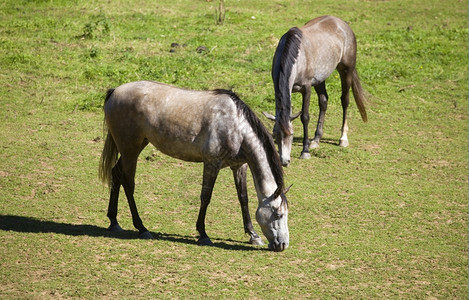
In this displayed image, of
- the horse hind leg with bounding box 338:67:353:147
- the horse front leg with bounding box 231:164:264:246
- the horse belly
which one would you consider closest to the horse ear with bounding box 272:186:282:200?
the horse front leg with bounding box 231:164:264:246

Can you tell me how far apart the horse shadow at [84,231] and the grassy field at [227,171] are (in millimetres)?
34

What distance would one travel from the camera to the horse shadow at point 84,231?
790 centimetres

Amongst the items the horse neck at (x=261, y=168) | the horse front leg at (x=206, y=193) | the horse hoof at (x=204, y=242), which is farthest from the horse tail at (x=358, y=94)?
the horse hoof at (x=204, y=242)

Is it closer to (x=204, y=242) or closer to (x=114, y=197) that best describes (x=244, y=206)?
(x=204, y=242)

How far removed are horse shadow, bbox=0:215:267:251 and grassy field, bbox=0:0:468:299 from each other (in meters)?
0.03

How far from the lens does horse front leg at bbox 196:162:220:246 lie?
7.68 metres

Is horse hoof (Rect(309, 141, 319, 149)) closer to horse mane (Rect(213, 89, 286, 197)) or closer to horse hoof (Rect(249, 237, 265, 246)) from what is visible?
horse hoof (Rect(249, 237, 265, 246))

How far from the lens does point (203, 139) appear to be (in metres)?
7.64

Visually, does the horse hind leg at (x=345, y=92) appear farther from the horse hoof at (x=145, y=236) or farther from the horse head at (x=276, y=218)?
the horse hoof at (x=145, y=236)

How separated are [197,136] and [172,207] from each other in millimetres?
1797

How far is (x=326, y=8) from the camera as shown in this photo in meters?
19.2

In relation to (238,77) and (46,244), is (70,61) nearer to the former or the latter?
(238,77)

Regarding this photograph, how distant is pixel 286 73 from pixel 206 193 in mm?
3349

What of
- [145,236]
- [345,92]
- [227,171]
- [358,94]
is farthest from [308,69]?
[145,236]
